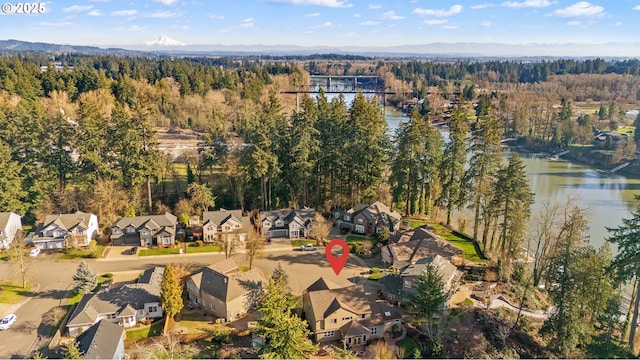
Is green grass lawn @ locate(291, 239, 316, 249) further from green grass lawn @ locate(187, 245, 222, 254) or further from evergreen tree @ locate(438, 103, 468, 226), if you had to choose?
evergreen tree @ locate(438, 103, 468, 226)

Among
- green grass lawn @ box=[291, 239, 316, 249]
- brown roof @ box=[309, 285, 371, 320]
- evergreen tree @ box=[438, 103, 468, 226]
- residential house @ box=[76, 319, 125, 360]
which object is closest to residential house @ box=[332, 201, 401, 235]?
green grass lawn @ box=[291, 239, 316, 249]

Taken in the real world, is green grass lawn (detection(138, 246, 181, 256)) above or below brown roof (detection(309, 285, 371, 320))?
below

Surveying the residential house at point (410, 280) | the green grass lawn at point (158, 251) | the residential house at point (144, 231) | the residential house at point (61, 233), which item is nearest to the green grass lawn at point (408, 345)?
the residential house at point (410, 280)

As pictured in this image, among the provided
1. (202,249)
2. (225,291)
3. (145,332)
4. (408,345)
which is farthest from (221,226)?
(408,345)

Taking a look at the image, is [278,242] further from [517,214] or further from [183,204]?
[517,214]

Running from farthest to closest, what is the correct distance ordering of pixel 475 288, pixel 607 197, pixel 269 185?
pixel 607 197, pixel 269 185, pixel 475 288

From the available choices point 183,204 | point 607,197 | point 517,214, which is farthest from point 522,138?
point 183,204
